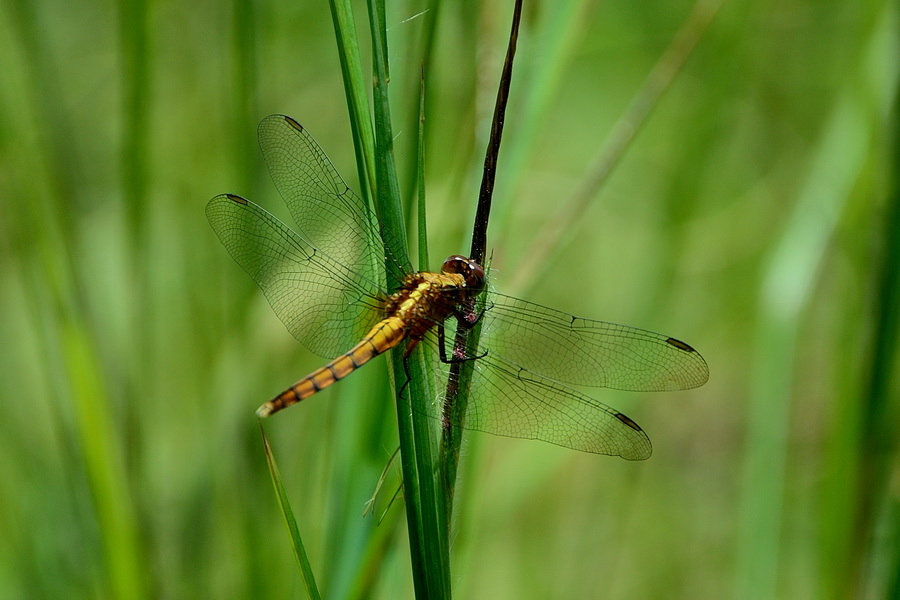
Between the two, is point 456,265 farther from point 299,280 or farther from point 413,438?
point 413,438

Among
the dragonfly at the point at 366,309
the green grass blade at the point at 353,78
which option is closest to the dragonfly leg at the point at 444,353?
the dragonfly at the point at 366,309

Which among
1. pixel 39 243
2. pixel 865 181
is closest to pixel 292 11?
pixel 39 243

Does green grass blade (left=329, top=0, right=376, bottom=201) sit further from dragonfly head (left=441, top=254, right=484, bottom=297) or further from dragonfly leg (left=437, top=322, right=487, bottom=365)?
dragonfly leg (left=437, top=322, right=487, bottom=365)

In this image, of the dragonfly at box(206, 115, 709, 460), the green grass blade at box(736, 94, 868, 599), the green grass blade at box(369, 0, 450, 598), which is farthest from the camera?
the green grass blade at box(736, 94, 868, 599)

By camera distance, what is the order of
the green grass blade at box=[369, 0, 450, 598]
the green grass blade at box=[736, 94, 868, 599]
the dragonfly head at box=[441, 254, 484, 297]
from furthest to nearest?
1. the green grass blade at box=[736, 94, 868, 599]
2. the dragonfly head at box=[441, 254, 484, 297]
3. the green grass blade at box=[369, 0, 450, 598]

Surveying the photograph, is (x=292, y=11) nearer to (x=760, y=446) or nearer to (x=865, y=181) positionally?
(x=865, y=181)

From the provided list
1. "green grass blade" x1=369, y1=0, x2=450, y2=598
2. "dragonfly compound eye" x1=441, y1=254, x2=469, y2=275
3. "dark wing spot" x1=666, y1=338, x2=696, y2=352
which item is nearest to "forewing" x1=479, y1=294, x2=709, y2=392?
"dark wing spot" x1=666, y1=338, x2=696, y2=352
